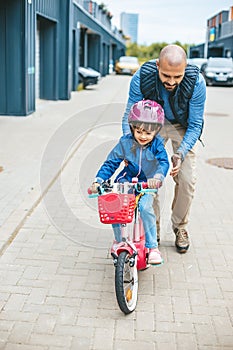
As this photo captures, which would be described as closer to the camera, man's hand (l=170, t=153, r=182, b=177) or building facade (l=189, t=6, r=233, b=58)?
man's hand (l=170, t=153, r=182, b=177)

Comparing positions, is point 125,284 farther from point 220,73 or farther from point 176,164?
point 220,73

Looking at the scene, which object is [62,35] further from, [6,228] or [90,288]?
[90,288]

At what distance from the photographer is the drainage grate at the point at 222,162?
29.9 ft

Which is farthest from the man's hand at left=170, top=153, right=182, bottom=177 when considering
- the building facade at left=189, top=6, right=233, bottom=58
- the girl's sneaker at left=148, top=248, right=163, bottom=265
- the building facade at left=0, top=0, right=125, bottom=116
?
the building facade at left=189, top=6, right=233, bottom=58

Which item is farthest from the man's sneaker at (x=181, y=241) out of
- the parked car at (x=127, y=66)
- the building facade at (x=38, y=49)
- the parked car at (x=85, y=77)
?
the parked car at (x=127, y=66)

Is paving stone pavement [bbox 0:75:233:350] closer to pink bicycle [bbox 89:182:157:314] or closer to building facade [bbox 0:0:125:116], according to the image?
pink bicycle [bbox 89:182:157:314]

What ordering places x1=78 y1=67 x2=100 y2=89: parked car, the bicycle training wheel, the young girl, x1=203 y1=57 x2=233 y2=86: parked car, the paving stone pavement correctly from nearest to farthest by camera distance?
the paving stone pavement → the bicycle training wheel → the young girl → x1=78 y1=67 x2=100 y2=89: parked car → x1=203 y1=57 x2=233 y2=86: parked car

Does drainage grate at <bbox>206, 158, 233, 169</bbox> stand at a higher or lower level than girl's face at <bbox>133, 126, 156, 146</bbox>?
lower

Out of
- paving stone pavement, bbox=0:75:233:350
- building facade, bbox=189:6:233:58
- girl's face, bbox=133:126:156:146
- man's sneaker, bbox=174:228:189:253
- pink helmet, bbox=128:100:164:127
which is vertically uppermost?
building facade, bbox=189:6:233:58

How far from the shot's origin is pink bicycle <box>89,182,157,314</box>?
355 centimetres

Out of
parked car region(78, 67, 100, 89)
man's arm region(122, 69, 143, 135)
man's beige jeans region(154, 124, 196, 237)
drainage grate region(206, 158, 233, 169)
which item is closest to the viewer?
man's arm region(122, 69, 143, 135)

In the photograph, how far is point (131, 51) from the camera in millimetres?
81000

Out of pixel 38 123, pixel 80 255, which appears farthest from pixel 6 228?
pixel 38 123

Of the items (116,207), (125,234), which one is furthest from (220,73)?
(116,207)
